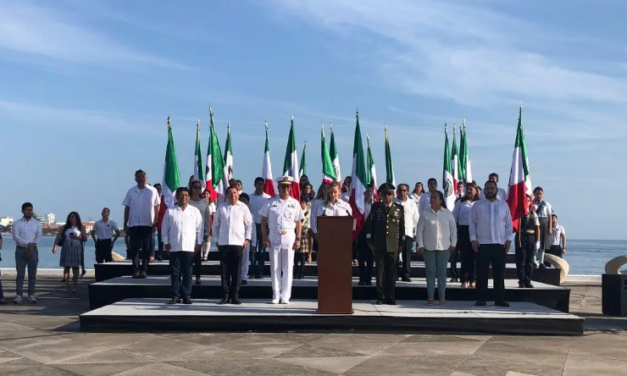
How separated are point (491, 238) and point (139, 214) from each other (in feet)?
20.2

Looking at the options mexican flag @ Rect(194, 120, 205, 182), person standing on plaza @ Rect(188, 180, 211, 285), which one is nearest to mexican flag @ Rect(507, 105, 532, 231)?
person standing on plaza @ Rect(188, 180, 211, 285)

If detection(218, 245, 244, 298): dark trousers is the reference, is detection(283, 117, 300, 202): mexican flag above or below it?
above

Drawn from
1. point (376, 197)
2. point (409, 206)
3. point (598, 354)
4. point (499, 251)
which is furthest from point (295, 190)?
point (598, 354)

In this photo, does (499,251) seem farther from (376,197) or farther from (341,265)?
(376,197)

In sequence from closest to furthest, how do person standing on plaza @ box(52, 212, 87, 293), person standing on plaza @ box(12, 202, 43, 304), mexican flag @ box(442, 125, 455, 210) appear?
person standing on plaza @ box(12, 202, 43, 304) → person standing on plaza @ box(52, 212, 87, 293) → mexican flag @ box(442, 125, 455, 210)

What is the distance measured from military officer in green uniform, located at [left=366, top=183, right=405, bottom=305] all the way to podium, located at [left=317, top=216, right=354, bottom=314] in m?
1.12

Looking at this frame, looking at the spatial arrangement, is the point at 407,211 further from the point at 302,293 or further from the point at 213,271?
the point at 213,271

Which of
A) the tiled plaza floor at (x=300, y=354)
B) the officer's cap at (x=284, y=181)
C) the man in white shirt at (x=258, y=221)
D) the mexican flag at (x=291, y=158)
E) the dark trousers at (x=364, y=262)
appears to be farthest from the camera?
the mexican flag at (x=291, y=158)

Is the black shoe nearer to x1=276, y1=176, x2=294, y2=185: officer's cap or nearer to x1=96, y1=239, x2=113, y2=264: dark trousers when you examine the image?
x1=276, y1=176, x2=294, y2=185: officer's cap

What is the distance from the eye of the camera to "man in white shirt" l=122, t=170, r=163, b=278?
43.0 ft

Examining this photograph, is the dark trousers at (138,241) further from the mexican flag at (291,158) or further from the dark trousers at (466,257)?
the dark trousers at (466,257)

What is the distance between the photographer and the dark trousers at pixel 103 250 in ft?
56.9

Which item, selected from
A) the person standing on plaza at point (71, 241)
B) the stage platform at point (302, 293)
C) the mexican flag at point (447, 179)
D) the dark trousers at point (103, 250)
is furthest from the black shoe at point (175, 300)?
the mexican flag at point (447, 179)

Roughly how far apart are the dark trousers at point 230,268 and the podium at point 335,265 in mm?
1526
